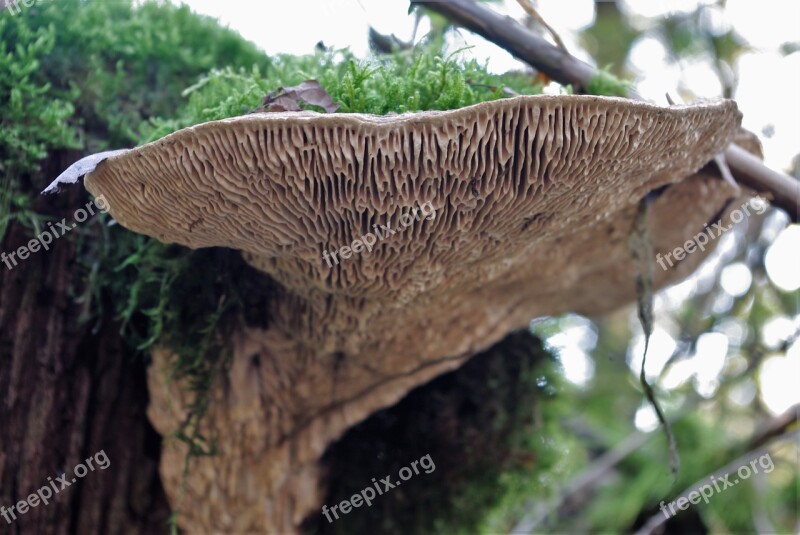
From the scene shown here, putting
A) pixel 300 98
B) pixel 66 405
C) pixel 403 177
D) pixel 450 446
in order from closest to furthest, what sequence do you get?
pixel 403 177
pixel 300 98
pixel 66 405
pixel 450 446

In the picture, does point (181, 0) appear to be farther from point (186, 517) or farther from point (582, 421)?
point (582, 421)

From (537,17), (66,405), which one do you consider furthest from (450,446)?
(537,17)

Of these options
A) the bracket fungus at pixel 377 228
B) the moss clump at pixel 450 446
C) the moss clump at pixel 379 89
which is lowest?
the moss clump at pixel 450 446

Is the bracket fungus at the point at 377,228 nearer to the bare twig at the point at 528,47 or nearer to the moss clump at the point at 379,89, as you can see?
the bare twig at the point at 528,47

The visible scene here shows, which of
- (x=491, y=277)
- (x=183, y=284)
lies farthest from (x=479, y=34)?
(x=183, y=284)

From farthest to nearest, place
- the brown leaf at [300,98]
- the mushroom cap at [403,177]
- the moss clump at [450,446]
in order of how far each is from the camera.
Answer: the moss clump at [450,446]
the brown leaf at [300,98]
the mushroom cap at [403,177]

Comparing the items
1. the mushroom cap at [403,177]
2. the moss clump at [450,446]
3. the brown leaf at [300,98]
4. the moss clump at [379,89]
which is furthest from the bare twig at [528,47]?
the moss clump at [450,446]

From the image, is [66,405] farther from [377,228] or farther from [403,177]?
[403,177]

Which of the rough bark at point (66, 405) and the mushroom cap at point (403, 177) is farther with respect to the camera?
the rough bark at point (66, 405)
